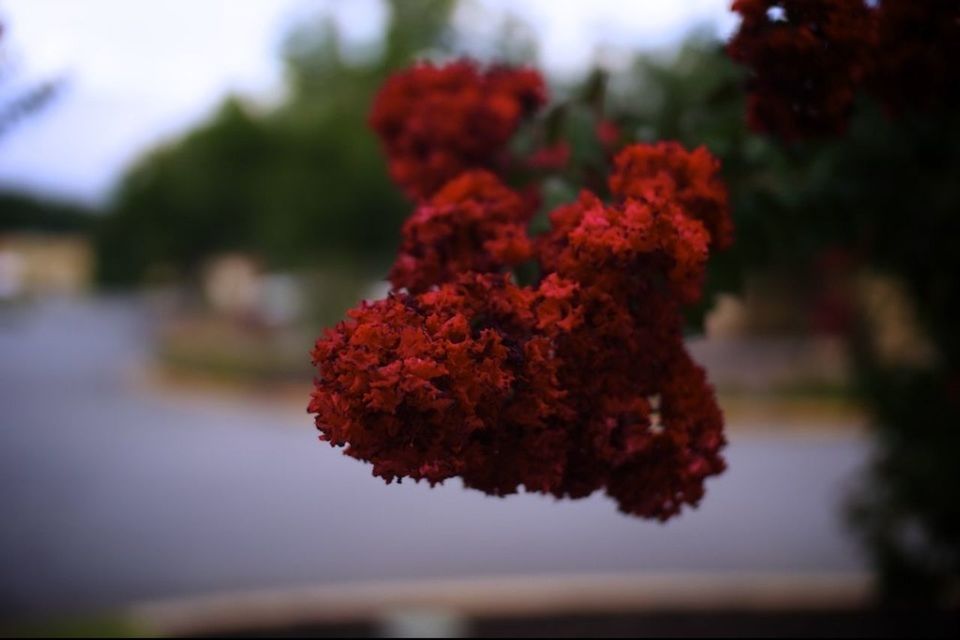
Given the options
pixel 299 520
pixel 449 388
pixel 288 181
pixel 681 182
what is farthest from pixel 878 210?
A: pixel 288 181

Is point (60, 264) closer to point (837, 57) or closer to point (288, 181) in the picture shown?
point (288, 181)

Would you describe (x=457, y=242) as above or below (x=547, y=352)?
above

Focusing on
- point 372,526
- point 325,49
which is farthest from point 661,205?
point 325,49

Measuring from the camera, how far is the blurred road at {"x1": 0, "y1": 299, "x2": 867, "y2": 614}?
251 inches

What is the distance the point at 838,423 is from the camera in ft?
40.0

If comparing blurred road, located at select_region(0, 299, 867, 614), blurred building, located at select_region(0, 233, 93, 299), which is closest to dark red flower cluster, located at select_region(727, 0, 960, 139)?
blurred road, located at select_region(0, 299, 867, 614)

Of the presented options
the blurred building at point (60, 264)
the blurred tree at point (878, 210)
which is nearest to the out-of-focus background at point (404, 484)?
the blurred tree at point (878, 210)

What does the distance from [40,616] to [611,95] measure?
4.56 meters

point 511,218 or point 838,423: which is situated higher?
point 838,423

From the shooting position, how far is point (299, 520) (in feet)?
25.3

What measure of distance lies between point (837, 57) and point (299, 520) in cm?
691

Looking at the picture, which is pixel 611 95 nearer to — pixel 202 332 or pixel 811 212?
pixel 811 212

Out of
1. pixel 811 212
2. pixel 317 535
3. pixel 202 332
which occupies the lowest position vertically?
pixel 317 535

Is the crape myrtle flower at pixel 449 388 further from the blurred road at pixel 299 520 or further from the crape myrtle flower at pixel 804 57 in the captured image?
the blurred road at pixel 299 520
